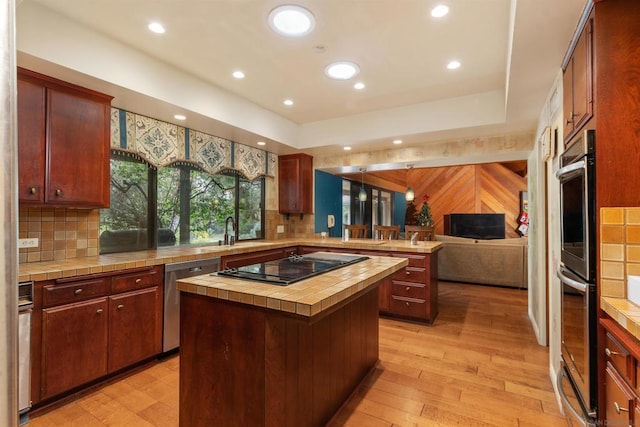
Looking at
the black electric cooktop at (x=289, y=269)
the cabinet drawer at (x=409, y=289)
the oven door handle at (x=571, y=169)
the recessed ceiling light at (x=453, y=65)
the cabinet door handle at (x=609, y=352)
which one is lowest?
the cabinet drawer at (x=409, y=289)

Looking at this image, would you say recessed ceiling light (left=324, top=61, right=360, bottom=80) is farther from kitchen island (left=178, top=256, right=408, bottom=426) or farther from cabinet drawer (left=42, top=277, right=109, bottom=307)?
cabinet drawer (left=42, top=277, right=109, bottom=307)

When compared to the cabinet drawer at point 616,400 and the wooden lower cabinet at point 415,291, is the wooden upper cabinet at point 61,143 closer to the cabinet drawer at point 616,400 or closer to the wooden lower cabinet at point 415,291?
the wooden lower cabinet at point 415,291

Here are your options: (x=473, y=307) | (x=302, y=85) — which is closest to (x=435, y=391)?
(x=473, y=307)

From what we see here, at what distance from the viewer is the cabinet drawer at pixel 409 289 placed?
3.66 metres

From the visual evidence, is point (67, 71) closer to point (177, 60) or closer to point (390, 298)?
point (177, 60)

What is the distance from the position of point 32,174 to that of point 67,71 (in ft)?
2.56

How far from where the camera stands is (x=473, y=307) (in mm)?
4277

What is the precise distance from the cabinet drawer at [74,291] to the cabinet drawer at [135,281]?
70mm

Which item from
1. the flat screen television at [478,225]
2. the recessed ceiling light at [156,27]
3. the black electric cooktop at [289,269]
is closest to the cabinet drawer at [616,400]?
the black electric cooktop at [289,269]

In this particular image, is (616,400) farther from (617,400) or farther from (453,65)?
(453,65)

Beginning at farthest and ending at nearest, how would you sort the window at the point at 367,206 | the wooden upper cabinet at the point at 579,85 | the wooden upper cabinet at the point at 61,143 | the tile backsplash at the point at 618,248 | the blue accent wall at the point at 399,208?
the blue accent wall at the point at 399,208, the window at the point at 367,206, the wooden upper cabinet at the point at 61,143, the wooden upper cabinet at the point at 579,85, the tile backsplash at the point at 618,248

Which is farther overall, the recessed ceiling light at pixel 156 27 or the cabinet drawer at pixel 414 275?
the cabinet drawer at pixel 414 275

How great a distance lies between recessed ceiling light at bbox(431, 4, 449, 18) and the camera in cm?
200

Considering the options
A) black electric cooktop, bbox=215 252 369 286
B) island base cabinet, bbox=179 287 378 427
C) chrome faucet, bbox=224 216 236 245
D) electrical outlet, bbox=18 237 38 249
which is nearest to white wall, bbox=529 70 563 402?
black electric cooktop, bbox=215 252 369 286
